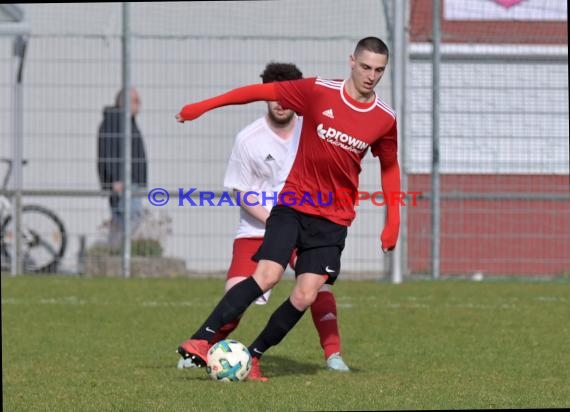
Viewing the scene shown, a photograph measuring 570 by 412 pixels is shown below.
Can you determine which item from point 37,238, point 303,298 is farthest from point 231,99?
point 37,238

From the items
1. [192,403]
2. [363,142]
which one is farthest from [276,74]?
[192,403]

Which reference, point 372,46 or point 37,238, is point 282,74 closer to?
point 372,46

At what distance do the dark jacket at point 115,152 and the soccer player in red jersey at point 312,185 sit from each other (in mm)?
7925

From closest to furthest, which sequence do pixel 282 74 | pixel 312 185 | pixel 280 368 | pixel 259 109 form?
pixel 312 185
pixel 280 368
pixel 282 74
pixel 259 109

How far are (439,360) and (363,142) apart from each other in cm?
175

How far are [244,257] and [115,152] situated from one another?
7.23 meters

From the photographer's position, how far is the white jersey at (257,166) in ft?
28.2

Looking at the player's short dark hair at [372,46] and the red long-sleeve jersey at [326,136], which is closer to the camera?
the player's short dark hair at [372,46]

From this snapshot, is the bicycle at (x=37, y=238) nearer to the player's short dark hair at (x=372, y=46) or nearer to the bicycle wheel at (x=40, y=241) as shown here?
the bicycle wheel at (x=40, y=241)

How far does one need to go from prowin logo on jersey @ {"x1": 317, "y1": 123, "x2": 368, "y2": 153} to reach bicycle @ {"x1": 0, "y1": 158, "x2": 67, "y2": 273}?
8410mm

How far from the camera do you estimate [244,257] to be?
341 inches

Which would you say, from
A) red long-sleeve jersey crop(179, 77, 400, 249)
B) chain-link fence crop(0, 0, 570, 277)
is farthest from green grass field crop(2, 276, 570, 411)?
red long-sleeve jersey crop(179, 77, 400, 249)

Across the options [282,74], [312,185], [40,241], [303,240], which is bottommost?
[40,241]

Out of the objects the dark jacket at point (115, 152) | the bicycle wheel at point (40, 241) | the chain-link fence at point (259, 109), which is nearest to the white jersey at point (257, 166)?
the chain-link fence at point (259, 109)
